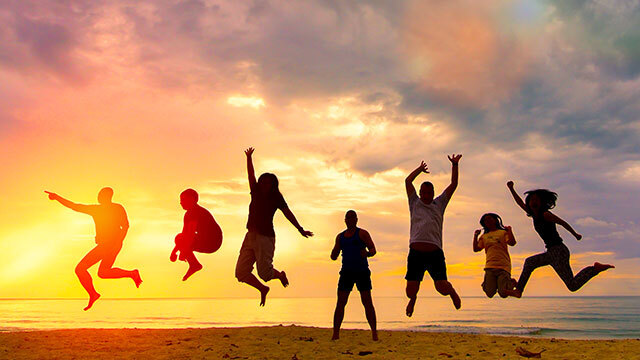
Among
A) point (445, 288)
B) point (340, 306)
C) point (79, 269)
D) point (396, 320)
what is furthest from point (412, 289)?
point (396, 320)

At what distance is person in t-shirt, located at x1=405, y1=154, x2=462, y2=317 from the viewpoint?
1034 cm

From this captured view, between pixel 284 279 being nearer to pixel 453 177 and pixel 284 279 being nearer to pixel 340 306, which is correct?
pixel 340 306

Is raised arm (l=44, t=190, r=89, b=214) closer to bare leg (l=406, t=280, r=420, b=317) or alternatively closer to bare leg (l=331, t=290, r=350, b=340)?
bare leg (l=331, t=290, r=350, b=340)

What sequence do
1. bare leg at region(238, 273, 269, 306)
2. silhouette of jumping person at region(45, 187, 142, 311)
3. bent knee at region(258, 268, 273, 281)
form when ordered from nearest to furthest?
bent knee at region(258, 268, 273, 281)
bare leg at region(238, 273, 269, 306)
silhouette of jumping person at region(45, 187, 142, 311)

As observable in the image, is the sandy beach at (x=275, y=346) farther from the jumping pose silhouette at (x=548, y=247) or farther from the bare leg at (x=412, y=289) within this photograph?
the jumping pose silhouette at (x=548, y=247)

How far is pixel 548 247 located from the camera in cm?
1076

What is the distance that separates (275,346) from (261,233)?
339 cm

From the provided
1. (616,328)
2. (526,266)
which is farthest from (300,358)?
(616,328)

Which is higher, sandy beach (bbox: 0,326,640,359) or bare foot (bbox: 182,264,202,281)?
bare foot (bbox: 182,264,202,281)

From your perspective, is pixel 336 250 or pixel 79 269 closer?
pixel 336 250

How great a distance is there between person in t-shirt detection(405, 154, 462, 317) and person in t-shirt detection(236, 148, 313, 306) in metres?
2.26

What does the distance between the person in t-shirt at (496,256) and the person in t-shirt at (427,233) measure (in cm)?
112

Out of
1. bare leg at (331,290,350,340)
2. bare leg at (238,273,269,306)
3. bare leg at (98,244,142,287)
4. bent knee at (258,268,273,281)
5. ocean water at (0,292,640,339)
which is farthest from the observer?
ocean water at (0,292,640,339)

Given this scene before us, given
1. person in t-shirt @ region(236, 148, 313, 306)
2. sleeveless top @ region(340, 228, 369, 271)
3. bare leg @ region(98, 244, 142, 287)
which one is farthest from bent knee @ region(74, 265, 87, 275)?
sleeveless top @ region(340, 228, 369, 271)
